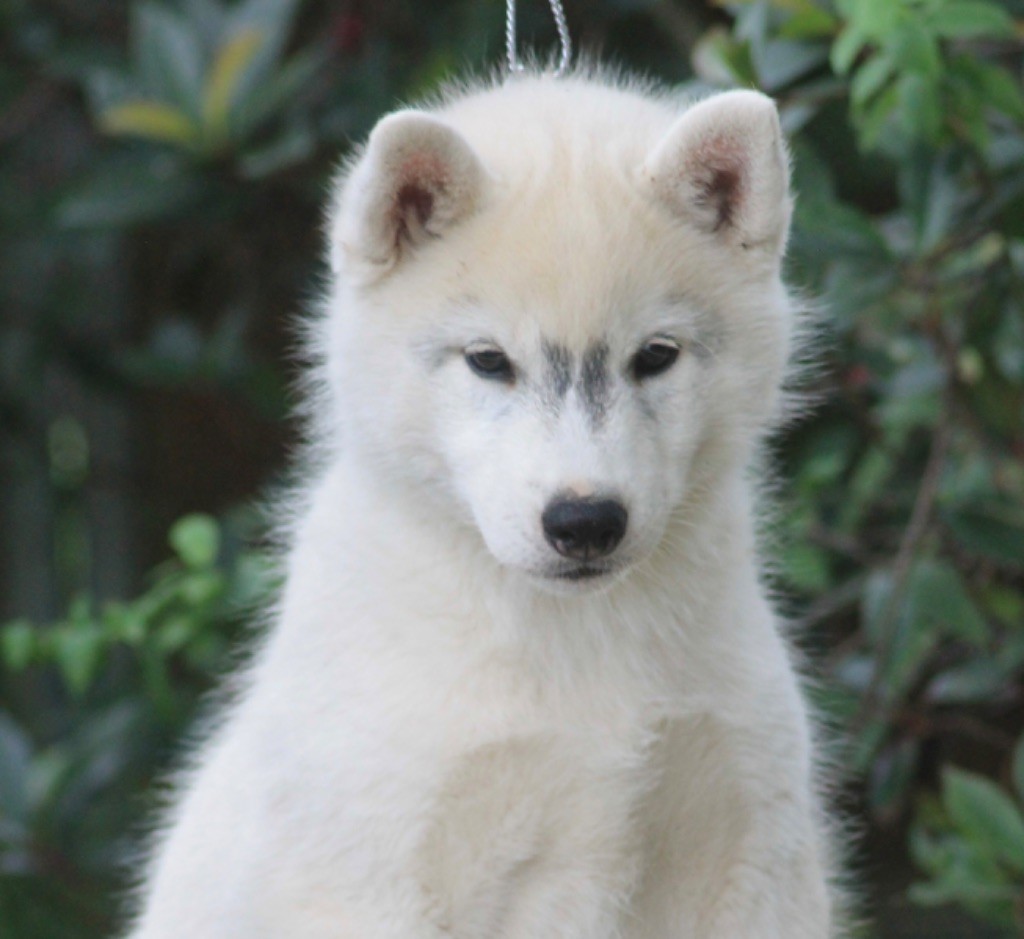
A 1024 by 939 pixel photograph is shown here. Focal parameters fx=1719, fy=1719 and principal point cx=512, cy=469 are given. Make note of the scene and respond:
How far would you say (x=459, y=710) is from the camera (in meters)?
2.52

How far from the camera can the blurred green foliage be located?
3.71 m

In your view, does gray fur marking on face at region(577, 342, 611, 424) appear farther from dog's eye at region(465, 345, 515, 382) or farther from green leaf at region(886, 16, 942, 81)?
green leaf at region(886, 16, 942, 81)

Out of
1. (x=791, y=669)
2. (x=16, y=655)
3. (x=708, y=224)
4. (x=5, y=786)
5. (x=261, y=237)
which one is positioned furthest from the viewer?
(x=261, y=237)

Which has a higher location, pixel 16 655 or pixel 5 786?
pixel 16 655

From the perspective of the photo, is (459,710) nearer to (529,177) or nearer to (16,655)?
(529,177)

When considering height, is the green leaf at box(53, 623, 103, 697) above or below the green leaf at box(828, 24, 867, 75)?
below

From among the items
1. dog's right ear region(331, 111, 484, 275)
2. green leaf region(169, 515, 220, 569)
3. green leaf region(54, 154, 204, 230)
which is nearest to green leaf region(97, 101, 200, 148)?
green leaf region(54, 154, 204, 230)

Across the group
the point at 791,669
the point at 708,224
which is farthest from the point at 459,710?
the point at 708,224

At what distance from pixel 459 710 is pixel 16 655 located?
80.6 inches

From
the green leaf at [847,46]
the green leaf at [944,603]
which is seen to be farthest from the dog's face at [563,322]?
the green leaf at [944,603]

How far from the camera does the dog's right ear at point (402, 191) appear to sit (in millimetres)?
2434

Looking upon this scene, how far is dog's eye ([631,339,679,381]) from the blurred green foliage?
664 millimetres

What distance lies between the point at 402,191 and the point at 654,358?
0.45m

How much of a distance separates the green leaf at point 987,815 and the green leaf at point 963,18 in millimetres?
1657
